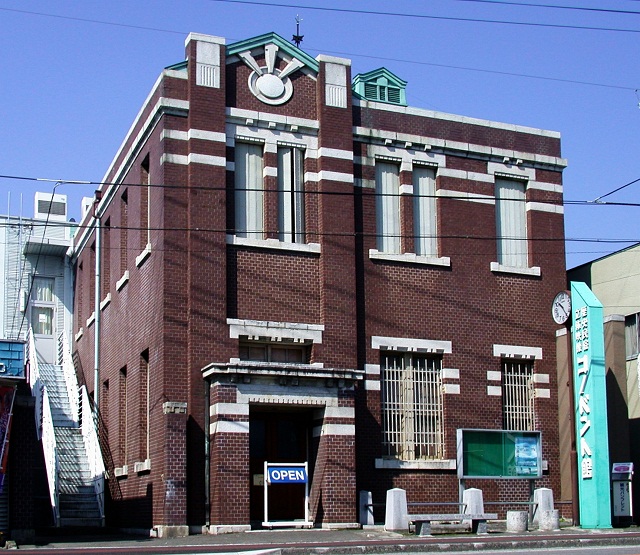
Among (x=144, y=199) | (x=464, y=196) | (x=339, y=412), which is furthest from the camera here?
(x=464, y=196)

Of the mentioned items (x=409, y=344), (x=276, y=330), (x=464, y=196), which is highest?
(x=464, y=196)

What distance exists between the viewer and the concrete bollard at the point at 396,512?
22.4 metres

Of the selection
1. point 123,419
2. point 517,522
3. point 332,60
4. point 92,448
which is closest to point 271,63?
point 332,60

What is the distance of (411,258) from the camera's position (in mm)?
26438

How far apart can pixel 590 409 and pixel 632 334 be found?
18.2 ft

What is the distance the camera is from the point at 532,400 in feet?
90.0

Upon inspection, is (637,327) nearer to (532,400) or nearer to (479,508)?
(532,400)

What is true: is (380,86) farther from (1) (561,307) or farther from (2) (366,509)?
(2) (366,509)

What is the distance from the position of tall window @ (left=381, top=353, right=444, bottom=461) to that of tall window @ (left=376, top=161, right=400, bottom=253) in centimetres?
280

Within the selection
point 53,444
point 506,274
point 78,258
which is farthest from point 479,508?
point 78,258

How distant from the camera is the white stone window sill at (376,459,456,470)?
25.1 metres

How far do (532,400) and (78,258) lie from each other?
16.0 m

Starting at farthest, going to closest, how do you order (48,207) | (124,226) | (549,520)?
(48,207) → (124,226) → (549,520)

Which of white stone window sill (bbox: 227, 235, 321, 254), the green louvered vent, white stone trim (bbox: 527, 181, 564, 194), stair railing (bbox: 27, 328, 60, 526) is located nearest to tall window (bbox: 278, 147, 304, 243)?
white stone window sill (bbox: 227, 235, 321, 254)
